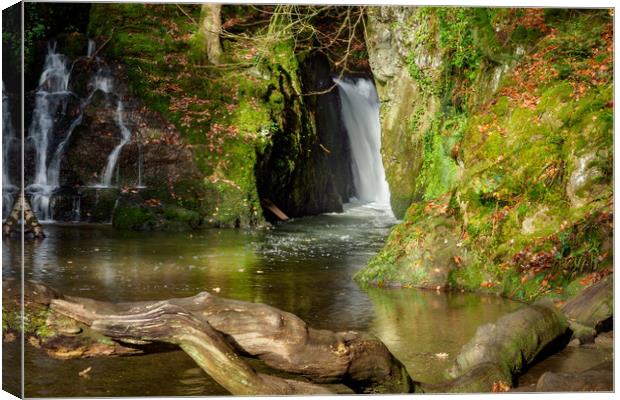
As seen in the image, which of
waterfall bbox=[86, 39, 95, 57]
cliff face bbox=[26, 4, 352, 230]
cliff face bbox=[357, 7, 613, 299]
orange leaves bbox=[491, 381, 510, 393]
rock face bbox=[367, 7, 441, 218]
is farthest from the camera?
rock face bbox=[367, 7, 441, 218]

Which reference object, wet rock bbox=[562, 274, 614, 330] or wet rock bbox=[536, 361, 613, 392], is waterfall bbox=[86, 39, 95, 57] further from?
wet rock bbox=[536, 361, 613, 392]

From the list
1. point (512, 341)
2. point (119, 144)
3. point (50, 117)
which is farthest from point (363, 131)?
point (512, 341)

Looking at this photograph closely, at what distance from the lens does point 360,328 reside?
19.4ft

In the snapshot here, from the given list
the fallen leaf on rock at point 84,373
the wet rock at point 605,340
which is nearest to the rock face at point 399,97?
the wet rock at point 605,340

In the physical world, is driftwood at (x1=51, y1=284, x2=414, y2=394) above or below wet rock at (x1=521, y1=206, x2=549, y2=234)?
below

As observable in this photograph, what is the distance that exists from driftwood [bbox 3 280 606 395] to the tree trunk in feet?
11.2

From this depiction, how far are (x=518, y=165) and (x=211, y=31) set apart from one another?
3476mm

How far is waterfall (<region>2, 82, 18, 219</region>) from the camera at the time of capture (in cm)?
460

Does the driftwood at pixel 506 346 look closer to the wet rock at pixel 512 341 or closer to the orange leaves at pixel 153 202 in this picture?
the wet rock at pixel 512 341

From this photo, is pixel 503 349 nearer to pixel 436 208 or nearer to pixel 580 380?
pixel 580 380

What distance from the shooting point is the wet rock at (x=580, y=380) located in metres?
4.83

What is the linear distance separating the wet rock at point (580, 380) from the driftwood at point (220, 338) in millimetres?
940

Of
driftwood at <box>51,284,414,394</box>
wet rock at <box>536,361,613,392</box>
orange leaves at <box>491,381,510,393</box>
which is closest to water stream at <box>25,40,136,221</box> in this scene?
driftwood at <box>51,284,414,394</box>

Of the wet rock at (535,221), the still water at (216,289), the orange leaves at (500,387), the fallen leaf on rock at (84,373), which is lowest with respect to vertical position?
the orange leaves at (500,387)
